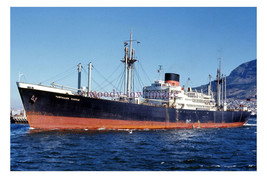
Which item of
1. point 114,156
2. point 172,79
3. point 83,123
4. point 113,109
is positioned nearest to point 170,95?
point 172,79

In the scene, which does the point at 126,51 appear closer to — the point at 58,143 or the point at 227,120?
the point at 58,143

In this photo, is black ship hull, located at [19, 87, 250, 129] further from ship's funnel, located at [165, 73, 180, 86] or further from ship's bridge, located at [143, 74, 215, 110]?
ship's funnel, located at [165, 73, 180, 86]

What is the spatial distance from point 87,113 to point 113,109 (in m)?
3.50

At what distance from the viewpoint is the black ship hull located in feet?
89.1

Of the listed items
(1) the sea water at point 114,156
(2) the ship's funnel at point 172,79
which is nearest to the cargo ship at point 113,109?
(2) the ship's funnel at point 172,79

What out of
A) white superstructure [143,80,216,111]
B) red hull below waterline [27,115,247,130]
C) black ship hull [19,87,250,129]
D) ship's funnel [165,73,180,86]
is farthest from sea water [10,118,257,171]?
ship's funnel [165,73,180,86]

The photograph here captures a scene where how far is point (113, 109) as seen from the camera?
3158 cm

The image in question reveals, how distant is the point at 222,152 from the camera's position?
66.0ft

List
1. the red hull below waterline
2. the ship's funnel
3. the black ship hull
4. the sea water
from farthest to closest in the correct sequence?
the ship's funnel, the red hull below waterline, the black ship hull, the sea water

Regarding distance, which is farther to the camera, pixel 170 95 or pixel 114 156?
pixel 170 95

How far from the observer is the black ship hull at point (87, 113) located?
89.1 feet

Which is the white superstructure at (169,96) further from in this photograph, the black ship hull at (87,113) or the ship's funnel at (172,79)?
the black ship hull at (87,113)

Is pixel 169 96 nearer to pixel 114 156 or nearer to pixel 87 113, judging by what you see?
pixel 87 113

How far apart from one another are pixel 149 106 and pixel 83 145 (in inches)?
664
